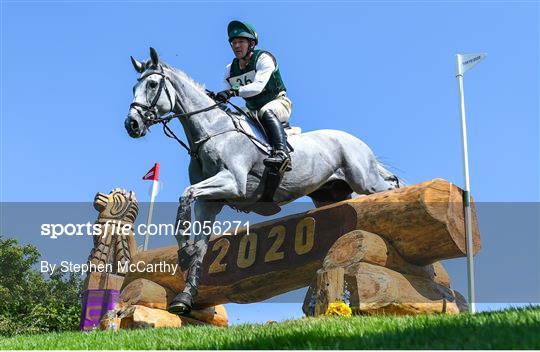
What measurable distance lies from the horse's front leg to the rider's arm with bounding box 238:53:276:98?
3.13 feet

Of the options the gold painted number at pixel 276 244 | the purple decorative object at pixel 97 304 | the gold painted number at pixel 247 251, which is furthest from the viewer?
the purple decorative object at pixel 97 304

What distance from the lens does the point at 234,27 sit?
26.2 ft

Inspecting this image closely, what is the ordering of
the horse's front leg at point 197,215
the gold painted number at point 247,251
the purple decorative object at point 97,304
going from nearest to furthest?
Result: the horse's front leg at point 197,215 → the gold painted number at point 247,251 → the purple decorative object at point 97,304

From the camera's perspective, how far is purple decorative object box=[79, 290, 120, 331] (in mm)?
10250

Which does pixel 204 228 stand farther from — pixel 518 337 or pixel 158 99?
pixel 518 337

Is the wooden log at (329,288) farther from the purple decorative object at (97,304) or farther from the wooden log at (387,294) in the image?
the purple decorative object at (97,304)

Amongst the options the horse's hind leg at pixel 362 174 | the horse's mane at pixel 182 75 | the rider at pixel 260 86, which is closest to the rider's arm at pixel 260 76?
the rider at pixel 260 86

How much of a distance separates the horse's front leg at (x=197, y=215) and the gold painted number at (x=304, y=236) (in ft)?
3.42

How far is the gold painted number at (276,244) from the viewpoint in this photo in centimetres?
811

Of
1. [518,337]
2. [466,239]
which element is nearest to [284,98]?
[466,239]

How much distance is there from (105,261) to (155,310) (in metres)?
3.04

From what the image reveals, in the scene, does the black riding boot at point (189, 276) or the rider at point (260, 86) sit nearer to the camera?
the black riding boot at point (189, 276)

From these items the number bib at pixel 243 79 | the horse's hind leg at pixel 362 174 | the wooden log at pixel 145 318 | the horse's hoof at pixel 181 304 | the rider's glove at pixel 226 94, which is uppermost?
the number bib at pixel 243 79

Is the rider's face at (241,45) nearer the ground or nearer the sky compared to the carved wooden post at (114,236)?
nearer the sky
